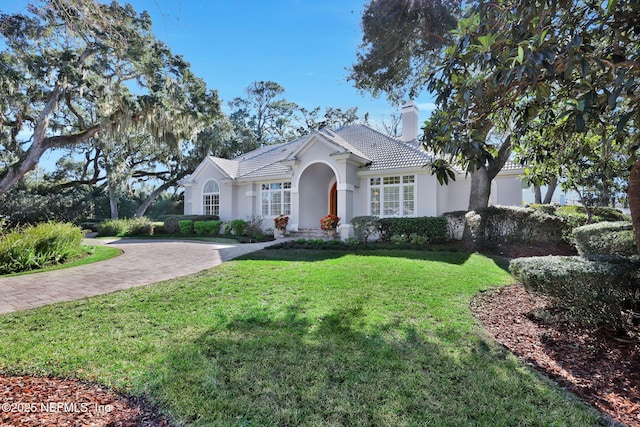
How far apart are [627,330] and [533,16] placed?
4449 mm

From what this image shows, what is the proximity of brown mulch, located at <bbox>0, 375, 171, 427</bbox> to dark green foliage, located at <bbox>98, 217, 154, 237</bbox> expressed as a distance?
18977 mm

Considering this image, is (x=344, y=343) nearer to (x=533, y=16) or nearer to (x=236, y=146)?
(x=533, y=16)

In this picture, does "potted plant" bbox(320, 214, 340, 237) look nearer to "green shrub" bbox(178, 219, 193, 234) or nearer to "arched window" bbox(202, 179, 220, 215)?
"arched window" bbox(202, 179, 220, 215)

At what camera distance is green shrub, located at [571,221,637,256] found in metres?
6.30

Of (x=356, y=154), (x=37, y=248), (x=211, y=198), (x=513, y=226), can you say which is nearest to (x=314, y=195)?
(x=356, y=154)

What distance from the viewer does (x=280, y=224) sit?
56.8ft

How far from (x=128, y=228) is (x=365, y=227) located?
15.8m

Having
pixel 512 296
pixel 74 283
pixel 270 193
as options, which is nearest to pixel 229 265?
pixel 74 283

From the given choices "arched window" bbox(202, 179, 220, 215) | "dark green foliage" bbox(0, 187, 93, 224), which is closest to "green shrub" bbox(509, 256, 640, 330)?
"arched window" bbox(202, 179, 220, 215)

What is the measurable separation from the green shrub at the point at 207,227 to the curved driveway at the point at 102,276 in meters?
7.37

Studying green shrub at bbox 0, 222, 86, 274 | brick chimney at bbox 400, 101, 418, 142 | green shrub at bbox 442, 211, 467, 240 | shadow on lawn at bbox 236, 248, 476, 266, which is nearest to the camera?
green shrub at bbox 0, 222, 86, 274

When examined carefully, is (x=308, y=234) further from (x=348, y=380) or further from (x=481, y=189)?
(x=348, y=380)

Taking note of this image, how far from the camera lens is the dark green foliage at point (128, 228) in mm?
20531

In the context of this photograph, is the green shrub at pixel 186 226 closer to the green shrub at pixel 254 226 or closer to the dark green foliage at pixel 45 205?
the green shrub at pixel 254 226
